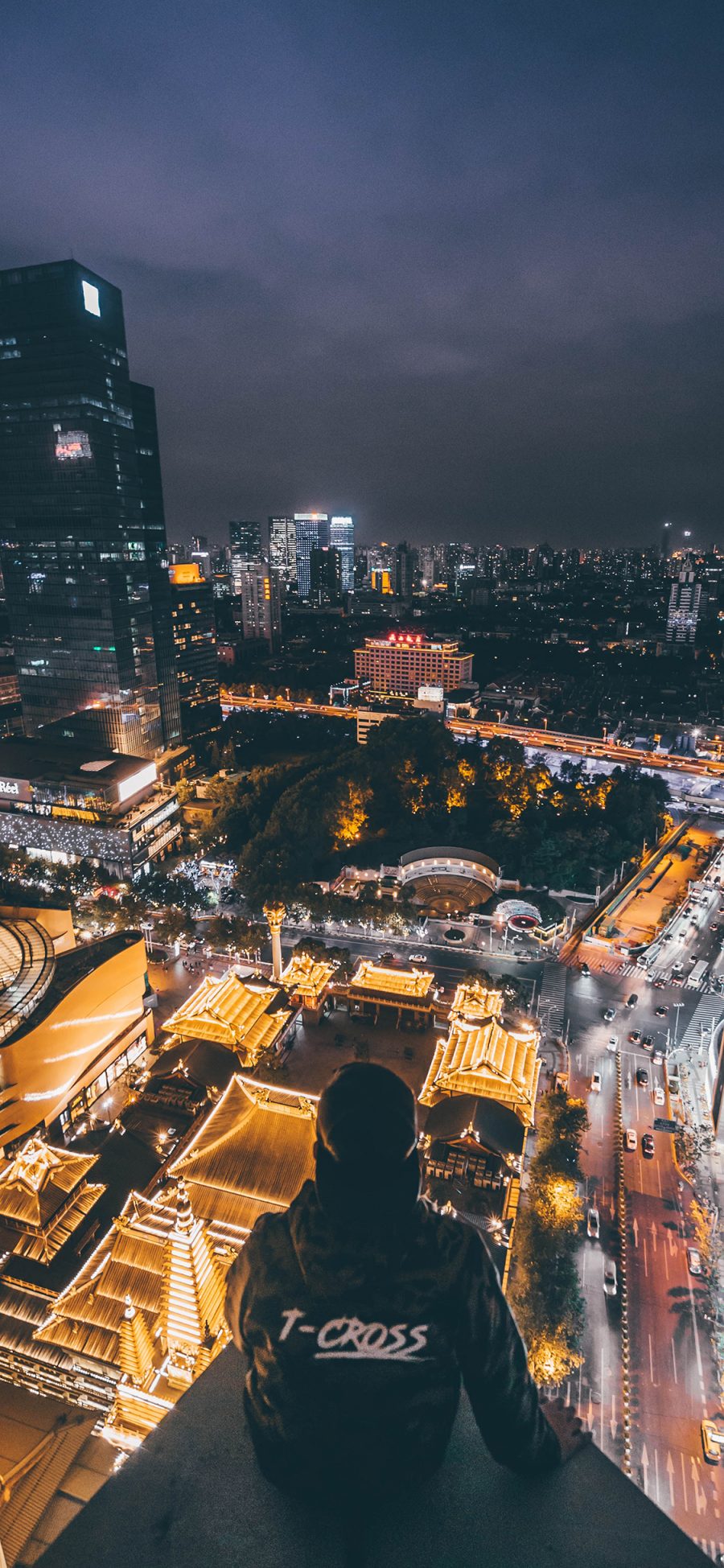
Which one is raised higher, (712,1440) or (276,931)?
(276,931)

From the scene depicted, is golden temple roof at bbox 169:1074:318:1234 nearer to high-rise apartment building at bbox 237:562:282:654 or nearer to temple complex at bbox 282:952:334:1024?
temple complex at bbox 282:952:334:1024

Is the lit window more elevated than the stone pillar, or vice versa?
the lit window

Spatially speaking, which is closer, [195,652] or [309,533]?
[195,652]

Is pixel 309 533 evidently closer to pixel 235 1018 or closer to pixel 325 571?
pixel 325 571

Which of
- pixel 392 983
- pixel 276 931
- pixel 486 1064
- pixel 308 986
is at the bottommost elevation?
pixel 308 986

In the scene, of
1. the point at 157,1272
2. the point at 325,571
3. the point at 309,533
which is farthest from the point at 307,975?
the point at 309,533

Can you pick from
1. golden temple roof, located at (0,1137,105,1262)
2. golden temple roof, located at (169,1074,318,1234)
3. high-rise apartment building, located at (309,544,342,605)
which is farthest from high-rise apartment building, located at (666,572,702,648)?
golden temple roof, located at (0,1137,105,1262)
